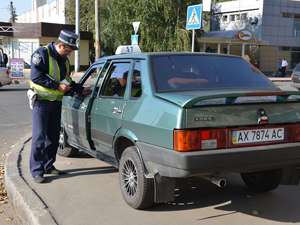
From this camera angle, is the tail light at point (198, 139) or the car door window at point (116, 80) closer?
the tail light at point (198, 139)

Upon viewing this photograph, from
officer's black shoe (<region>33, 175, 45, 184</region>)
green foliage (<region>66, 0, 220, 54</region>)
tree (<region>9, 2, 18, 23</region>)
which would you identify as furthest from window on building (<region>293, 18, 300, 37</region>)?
tree (<region>9, 2, 18, 23</region>)

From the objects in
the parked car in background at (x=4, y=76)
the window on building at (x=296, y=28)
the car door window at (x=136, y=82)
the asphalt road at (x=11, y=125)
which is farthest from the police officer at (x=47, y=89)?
the window on building at (x=296, y=28)

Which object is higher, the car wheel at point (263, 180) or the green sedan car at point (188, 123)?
the green sedan car at point (188, 123)

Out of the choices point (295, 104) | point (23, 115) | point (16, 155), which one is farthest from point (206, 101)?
point (23, 115)

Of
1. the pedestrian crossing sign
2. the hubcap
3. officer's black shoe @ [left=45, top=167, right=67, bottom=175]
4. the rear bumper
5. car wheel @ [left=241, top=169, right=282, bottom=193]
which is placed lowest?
officer's black shoe @ [left=45, top=167, right=67, bottom=175]

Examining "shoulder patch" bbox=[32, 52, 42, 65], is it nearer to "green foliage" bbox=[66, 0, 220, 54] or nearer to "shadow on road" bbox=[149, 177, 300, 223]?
→ "shadow on road" bbox=[149, 177, 300, 223]

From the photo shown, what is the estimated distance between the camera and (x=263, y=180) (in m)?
5.95

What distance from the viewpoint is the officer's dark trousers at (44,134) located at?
6.21 meters

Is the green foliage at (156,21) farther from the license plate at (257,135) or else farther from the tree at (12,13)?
the tree at (12,13)

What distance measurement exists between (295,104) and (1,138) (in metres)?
6.92

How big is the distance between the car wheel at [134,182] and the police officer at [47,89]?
53.4 inches

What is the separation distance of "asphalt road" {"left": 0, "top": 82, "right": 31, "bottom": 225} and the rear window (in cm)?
214

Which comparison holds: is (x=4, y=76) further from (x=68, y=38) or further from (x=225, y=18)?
(x=225, y=18)

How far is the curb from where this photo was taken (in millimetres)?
4891
